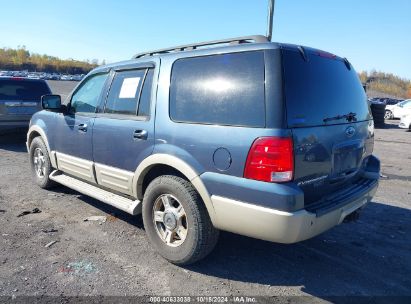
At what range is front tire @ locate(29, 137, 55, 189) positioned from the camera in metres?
5.45

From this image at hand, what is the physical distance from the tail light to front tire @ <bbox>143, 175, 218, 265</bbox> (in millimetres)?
742

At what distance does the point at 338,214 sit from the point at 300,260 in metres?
0.80

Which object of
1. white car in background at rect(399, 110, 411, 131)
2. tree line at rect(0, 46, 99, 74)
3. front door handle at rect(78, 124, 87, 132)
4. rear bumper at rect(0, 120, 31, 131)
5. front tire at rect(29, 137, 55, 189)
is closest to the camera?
front door handle at rect(78, 124, 87, 132)

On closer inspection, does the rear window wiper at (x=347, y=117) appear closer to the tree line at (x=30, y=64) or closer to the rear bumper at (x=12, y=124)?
the rear bumper at (x=12, y=124)

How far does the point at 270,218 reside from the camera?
2738 mm

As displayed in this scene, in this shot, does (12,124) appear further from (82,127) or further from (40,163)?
(82,127)

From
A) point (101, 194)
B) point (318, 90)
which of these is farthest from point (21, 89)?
point (318, 90)

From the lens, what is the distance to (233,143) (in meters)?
2.89

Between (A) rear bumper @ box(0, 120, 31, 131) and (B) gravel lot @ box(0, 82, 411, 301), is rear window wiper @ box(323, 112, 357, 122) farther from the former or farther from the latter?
(A) rear bumper @ box(0, 120, 31, 131)

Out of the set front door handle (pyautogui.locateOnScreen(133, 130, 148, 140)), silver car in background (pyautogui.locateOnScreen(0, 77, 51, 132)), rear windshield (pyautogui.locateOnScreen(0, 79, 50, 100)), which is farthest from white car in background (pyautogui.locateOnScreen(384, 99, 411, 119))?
front door handle (pyautogui.locateOnScreen(133, 130, 148, 140))

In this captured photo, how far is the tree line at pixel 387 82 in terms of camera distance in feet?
279

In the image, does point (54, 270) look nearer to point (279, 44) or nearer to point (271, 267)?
point (271, 267)

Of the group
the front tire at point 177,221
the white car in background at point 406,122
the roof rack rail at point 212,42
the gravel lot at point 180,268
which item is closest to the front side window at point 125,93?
the roof rack rail at point 212,42

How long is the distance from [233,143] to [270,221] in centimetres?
67
